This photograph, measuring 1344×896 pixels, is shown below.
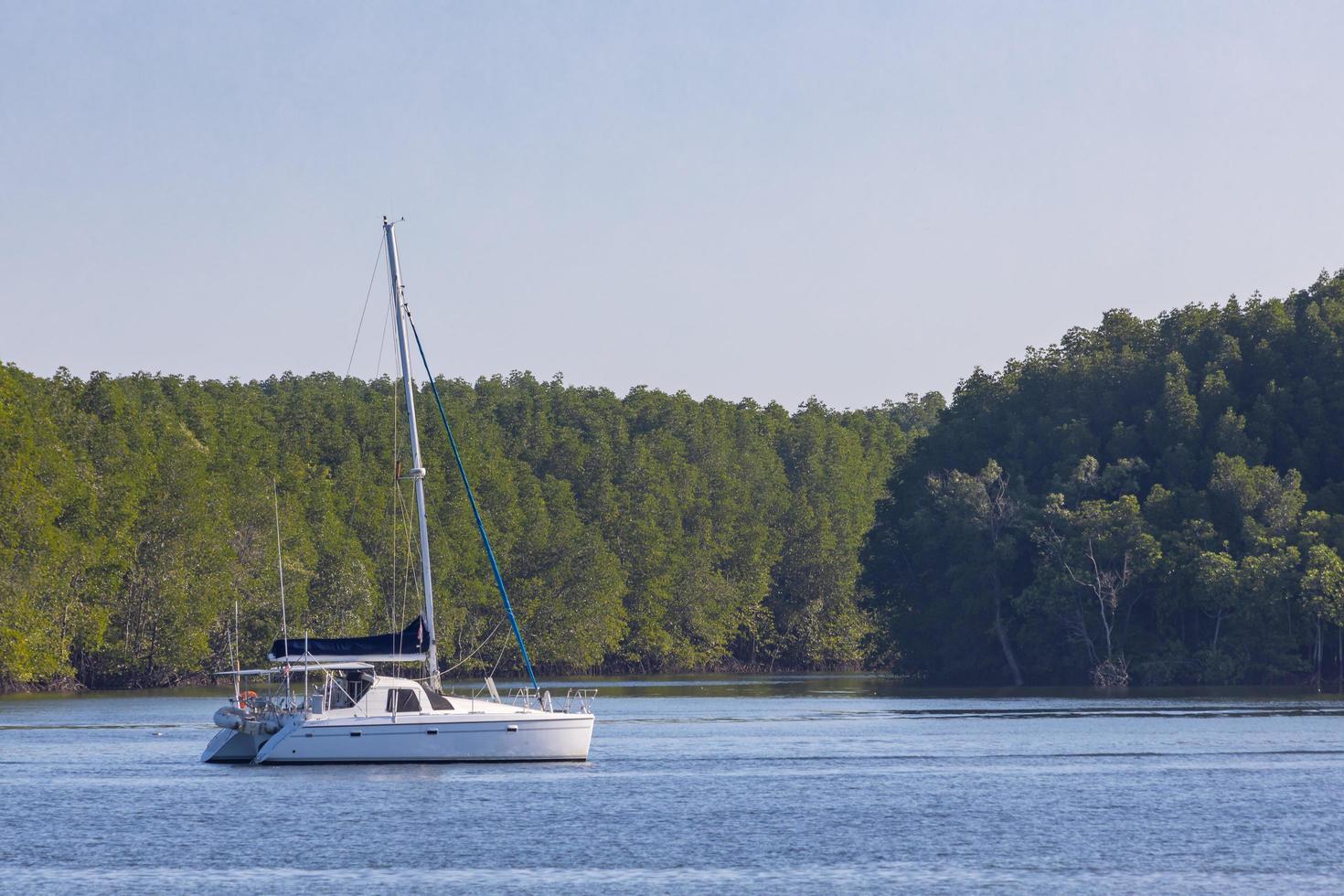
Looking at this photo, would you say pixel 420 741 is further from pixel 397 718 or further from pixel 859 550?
pixel 859 550

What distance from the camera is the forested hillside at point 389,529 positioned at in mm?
112062

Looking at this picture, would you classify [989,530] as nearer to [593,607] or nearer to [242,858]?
[593,607]

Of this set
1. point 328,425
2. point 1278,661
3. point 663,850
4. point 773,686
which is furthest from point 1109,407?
point 663,850

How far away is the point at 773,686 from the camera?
407 ft

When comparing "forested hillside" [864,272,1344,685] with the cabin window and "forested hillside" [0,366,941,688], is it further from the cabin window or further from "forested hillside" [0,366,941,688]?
the cabin window

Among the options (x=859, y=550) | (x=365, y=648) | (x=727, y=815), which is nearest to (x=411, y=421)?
(x=365, y=648)

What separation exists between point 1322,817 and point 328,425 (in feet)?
412

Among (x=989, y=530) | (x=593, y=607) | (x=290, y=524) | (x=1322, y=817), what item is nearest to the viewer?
(x=1322, y=817)

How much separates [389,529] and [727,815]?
344 feet

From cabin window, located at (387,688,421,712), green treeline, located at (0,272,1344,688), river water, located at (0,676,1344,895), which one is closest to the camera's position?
river water, located at (0,676,1344,895)

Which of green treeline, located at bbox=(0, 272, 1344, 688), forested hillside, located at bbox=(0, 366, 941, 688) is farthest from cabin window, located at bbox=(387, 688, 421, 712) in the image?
forested hillside, located at bbox=(0, 366, 941, 688)

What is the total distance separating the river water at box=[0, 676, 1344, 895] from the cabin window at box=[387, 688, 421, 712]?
5.93 ft

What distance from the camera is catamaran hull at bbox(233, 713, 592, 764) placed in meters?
51.2

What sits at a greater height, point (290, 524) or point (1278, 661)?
point (290, 524)
